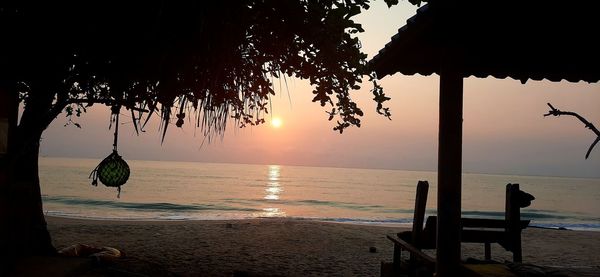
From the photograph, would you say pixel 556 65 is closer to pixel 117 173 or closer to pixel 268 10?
pixel 268 10

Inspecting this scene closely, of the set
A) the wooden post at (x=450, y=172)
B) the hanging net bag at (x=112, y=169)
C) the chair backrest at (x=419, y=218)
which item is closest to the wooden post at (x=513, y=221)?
the chair backrest at (x=419, y=218)

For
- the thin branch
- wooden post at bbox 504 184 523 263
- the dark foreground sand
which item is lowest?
the dark foreground sand

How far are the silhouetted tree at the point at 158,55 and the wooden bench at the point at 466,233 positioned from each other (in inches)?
91.7

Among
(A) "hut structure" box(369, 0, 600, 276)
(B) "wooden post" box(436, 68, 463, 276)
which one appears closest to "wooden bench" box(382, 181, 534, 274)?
(B) "wooden post" box(436, 68, 463, 276)

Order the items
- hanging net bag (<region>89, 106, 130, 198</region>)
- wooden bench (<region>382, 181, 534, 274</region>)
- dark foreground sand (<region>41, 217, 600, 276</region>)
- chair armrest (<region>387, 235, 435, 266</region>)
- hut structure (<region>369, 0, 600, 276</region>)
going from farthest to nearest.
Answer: dark foreground sand (<region>41, 217, 600, 276</region>) < hanging net bag (<region>89, 106, 130, 198</region>) < wooden bench (<region>382, 181, 534, 274</region>) < chair armrest (<region>387, 235, 435, 266</region>) < hut structure (<region>369, 0, 600, 276</region>)

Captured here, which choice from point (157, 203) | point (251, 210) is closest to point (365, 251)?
point (251, 210)

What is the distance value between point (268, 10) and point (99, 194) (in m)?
48.2

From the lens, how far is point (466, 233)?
18.8ft

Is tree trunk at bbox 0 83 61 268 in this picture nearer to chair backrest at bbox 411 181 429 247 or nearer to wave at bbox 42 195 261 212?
chair backrest at bbox 411 181 429 247

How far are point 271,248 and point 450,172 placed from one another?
9.93 metres

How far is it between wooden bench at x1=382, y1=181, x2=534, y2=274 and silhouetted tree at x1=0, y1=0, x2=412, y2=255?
233cm

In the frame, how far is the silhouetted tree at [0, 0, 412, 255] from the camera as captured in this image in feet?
14.4

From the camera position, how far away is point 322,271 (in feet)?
32.7

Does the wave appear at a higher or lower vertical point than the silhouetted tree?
lower
